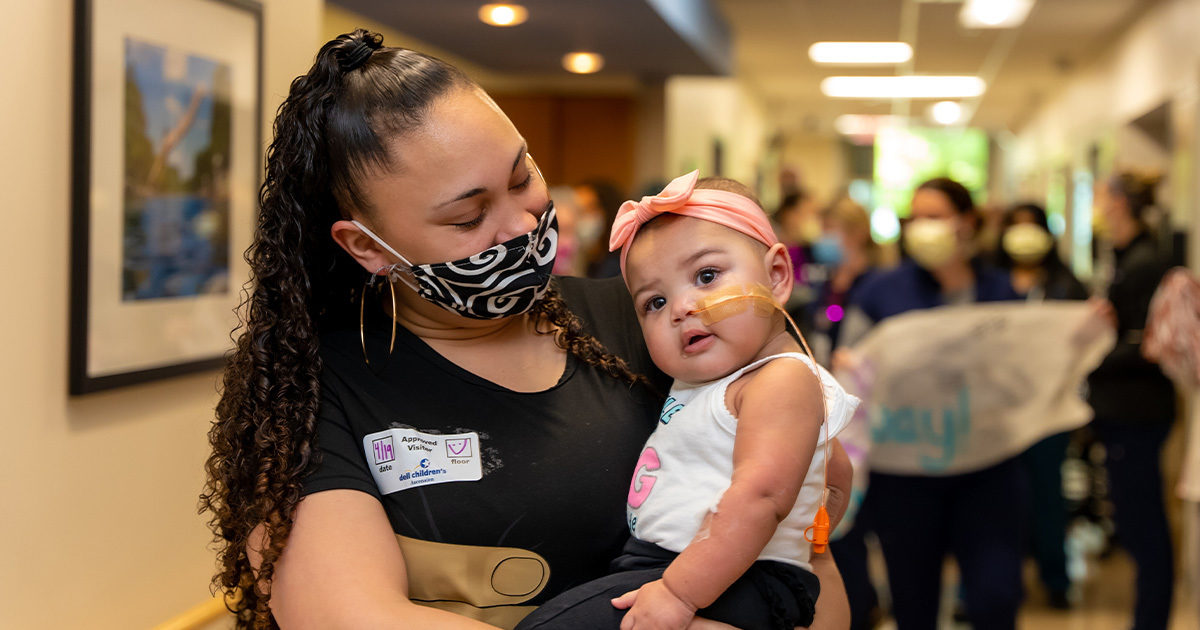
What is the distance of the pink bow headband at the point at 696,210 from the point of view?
58.1 inches

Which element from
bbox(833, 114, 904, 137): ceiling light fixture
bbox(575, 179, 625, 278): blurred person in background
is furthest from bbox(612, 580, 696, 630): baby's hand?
bbox(833, 114, 904, 137): ceiling light fixture

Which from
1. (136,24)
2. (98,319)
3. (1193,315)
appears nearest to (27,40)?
(136,24)

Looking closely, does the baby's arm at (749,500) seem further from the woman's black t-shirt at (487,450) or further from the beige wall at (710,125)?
the beige wall at (710,125)

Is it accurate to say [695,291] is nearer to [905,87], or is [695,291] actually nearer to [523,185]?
[523,185]

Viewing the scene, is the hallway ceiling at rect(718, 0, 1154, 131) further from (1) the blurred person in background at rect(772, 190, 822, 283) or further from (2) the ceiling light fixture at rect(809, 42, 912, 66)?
(1) the blurred person in background at rect(772, 190, 822, 283)

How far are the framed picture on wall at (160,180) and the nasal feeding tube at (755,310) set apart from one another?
1537 mm

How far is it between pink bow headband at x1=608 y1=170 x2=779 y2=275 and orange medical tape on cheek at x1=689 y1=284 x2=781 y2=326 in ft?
0.31

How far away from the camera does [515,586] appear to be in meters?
1.41

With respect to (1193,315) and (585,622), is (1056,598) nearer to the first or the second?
(1193,315)

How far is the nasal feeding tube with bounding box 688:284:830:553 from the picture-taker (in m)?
1.42

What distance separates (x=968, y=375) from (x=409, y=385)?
8.41ft

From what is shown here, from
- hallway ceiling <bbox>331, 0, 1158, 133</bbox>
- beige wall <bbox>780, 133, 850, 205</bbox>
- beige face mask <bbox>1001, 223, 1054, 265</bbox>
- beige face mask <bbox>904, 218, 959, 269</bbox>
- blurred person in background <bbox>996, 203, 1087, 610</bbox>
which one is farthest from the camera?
beige wall <bbox>780, 133, 850, 205</bbox>

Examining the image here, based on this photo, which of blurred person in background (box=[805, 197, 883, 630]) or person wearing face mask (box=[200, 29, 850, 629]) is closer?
person wearing face mask (box=[200, 29, 850, 629])

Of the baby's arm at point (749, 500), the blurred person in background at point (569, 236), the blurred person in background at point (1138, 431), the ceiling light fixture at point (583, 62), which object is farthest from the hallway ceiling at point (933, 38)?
the baby's arm at point (749, 500)
